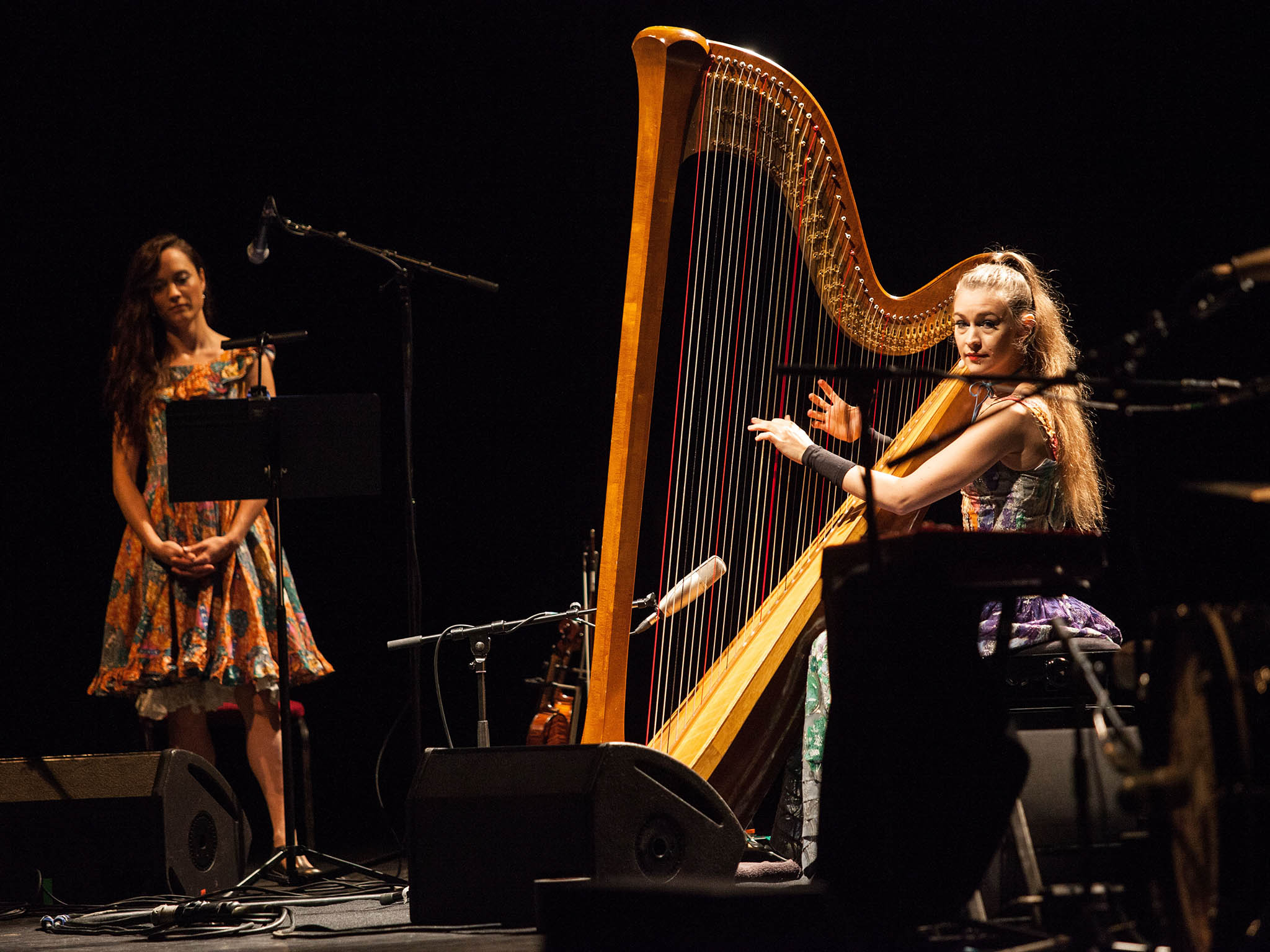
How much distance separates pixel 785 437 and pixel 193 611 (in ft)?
5.90

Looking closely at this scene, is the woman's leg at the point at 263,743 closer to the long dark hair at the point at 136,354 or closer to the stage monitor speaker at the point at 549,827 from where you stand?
the long dark hair at the point at 136,354

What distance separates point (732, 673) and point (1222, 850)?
1422 millimetres

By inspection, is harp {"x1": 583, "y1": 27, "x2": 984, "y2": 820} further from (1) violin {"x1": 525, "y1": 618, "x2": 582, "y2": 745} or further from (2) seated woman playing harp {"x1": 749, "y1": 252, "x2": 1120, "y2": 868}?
(1) violin {"x1": 525, "y1": 618, "x2": 582, "y2": 745}

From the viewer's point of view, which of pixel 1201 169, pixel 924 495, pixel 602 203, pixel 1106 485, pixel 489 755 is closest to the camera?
pixel 489 755

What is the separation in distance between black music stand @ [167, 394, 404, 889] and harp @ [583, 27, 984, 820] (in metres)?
0.73

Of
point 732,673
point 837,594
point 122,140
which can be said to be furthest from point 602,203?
point 837,594

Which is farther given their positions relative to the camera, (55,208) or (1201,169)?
(55,208)

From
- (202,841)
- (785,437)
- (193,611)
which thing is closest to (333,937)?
(202,841)

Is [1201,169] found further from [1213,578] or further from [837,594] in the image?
[837,594]

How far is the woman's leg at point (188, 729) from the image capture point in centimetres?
361

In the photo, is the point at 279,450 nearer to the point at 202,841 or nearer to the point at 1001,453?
the point at 202,841

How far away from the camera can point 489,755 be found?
96.7 inches

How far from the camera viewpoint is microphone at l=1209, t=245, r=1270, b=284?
1.55 metres

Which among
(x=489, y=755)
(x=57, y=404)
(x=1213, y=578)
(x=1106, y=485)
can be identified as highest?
(x=57, y=404)
